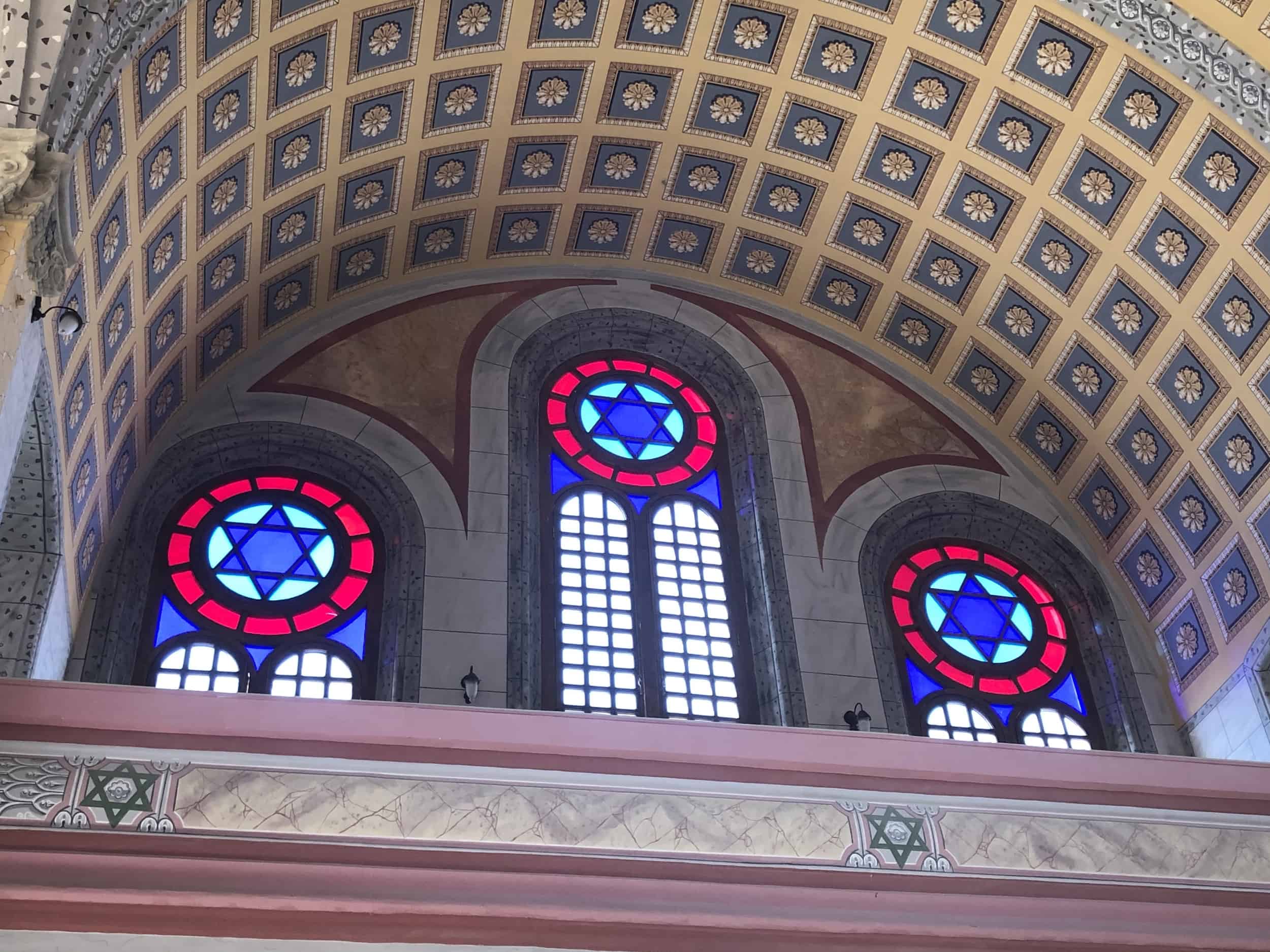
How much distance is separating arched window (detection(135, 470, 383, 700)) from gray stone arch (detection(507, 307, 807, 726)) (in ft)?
3.71

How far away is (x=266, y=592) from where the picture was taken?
11547 millimetres

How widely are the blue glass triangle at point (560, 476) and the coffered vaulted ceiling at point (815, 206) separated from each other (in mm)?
2126

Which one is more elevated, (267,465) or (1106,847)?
(267,465)

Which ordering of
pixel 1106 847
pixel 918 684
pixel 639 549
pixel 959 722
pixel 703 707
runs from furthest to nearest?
pixel 639 549
pixel 918 684
pixel 959 722
pixel 703 707
pixel 1106 847

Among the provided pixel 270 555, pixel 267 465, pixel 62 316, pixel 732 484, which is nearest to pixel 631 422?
pixel 732 484

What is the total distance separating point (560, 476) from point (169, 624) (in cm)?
349

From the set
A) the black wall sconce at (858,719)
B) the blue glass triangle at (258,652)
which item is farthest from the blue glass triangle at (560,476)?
the black wall sconce at (858,719)

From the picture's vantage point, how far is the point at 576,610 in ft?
39.8

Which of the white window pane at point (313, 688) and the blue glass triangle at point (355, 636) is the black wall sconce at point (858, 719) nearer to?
the blue glass triangle at point (355, 636)

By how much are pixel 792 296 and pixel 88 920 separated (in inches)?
353

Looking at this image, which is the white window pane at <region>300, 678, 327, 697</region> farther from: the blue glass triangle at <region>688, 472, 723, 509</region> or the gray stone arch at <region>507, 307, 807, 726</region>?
the blue glass triangle at <region>688, 472, 723, 509</region>

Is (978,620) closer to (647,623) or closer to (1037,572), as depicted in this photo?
(1037,572)

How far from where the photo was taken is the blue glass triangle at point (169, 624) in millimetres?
11094

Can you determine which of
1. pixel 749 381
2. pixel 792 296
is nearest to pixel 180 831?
pixel 749 381
